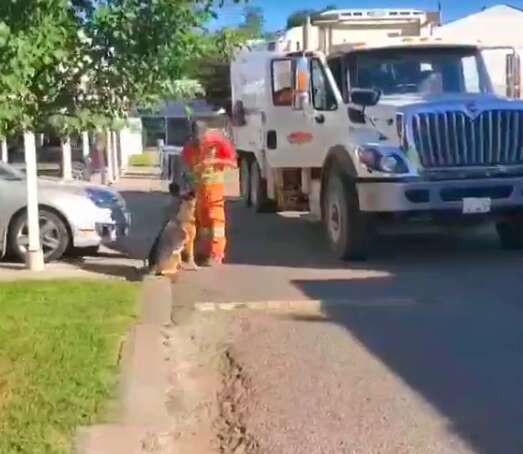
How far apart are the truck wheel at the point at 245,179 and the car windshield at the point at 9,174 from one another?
21.9 feet

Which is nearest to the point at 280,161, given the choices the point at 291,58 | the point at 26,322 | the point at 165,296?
the point at 291,58

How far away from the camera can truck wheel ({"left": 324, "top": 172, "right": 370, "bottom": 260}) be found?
45.2 ft

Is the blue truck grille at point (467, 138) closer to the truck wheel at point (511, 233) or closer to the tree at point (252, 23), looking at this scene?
the truck wheel at point (511, 233)

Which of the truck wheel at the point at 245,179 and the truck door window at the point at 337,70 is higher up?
the truck door window at the point at 337,70

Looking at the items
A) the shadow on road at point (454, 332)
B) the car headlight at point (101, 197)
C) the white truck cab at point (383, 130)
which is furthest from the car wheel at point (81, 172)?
the shadow on road at point (454, 332)

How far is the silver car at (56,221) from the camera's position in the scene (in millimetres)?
13469

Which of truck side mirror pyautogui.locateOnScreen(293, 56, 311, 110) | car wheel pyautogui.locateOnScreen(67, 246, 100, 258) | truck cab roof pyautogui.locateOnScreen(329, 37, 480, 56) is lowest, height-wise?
car wheel pyautogui.locateOnScreen(67, 246, 100, 258)

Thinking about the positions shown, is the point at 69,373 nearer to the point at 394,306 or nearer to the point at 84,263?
the point at 394,306

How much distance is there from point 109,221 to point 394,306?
14.1 feet

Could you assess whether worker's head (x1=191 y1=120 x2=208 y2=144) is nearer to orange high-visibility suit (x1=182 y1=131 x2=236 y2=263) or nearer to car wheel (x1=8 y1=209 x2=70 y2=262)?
orange high-visibility suit (x1=182 y1=131 x2=236 y2=263)

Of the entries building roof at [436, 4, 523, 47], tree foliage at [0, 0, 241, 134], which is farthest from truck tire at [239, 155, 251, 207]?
building roof at [436, 4, 523, 47]

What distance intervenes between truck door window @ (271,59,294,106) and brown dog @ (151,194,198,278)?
3.97 meters

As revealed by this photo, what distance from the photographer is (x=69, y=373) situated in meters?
7.48

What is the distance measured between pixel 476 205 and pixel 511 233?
170 cm
